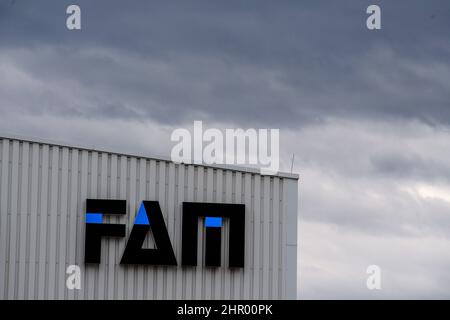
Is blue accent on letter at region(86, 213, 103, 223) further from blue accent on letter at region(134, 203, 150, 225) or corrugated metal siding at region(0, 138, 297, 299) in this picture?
blue accent on letter at region(134, 203, 150, 225)

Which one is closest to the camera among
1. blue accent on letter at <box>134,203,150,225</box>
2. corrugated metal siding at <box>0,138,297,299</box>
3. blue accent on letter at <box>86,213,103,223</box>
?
corrugated metal siding at <box>0,138,297,299</box>

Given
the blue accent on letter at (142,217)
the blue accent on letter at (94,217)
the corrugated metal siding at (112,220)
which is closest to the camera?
the corrugated metal siding at (112,220)

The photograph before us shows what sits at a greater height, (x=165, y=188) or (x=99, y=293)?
(x=165, y=188)

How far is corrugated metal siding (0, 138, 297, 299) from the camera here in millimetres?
43594

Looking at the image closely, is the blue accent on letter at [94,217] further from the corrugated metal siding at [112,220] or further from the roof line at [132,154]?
the roof line at [132,154]

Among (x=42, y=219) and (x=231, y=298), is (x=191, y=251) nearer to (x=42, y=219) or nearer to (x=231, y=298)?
(x=231, y=298)

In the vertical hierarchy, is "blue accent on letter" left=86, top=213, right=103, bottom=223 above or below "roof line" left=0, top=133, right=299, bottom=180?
below

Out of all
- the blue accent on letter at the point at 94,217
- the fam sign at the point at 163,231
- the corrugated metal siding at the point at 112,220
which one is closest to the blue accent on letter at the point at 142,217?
the fam sign at the point at 163,231

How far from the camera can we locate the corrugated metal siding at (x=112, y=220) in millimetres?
43594

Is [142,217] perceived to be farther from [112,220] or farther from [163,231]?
[112,220]

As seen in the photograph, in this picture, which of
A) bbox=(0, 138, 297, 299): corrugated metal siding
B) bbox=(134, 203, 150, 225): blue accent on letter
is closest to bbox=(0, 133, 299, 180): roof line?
bbox=(0, 138, 297, 299): corrugated metal siding
